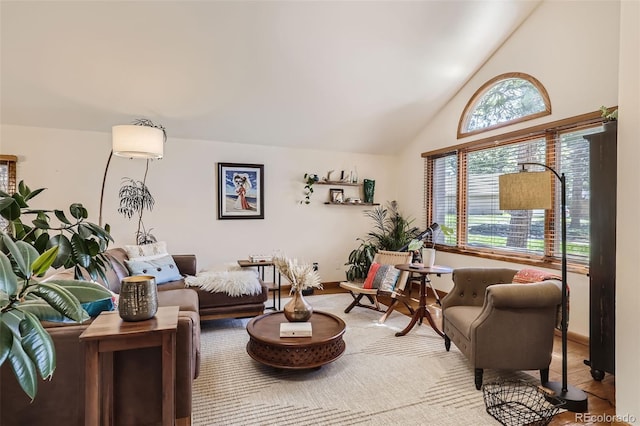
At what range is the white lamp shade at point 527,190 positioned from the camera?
216 cm

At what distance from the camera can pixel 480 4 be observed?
3.53m

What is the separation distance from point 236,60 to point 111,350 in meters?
3.16

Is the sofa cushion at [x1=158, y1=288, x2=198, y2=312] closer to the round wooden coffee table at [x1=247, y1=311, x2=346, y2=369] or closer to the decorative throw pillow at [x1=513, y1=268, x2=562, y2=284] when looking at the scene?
the round wooden coffee table at [x1=247, y1=311, x2=346, y2=369]

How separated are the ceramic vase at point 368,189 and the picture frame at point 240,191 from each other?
1702 mm

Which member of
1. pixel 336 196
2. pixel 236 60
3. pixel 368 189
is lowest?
pixel 336 196

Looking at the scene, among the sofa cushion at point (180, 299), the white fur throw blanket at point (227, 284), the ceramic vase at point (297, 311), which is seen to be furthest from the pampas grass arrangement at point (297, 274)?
the white fur throw blanket at point (227, 284)

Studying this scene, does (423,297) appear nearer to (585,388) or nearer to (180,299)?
(585,388)

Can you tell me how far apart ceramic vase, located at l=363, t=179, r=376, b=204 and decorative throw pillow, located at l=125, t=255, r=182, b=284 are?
312 cm

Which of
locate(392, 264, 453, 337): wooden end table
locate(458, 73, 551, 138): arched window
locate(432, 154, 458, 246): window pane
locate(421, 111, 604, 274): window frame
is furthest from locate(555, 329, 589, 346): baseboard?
locate(458, 73, 551, 138): arched window

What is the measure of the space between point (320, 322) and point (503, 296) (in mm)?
1365

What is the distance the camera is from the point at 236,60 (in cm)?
376

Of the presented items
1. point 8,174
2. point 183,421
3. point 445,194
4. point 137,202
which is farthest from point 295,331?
point 8,174

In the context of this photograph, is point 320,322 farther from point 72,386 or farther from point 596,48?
point 596,48

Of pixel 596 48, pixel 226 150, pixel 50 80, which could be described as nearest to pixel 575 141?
pixel 596 48
